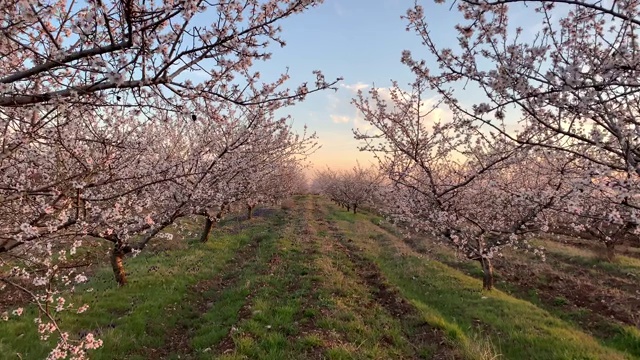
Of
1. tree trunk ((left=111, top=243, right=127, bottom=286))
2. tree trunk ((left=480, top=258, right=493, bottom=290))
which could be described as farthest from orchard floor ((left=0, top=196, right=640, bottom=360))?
tree trunk ((left=480, top=258, right=493, bottom=290))

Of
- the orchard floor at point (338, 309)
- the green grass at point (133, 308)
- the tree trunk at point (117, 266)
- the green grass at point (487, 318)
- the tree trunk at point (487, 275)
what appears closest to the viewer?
the green grass at point (133, 308)

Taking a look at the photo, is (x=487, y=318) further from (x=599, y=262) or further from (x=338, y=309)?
(x=599, y=262)

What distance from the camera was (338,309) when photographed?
9805 mm

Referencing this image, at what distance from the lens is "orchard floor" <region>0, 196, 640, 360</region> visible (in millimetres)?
8062

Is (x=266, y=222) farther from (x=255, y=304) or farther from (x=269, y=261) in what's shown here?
(x=255, y=304)

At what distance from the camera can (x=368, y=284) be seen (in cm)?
1381

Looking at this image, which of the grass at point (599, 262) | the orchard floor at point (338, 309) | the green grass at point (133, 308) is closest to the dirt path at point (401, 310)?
the orchard floor at point (338, 309)

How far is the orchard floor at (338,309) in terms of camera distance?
8.06m

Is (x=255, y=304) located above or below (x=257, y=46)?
below

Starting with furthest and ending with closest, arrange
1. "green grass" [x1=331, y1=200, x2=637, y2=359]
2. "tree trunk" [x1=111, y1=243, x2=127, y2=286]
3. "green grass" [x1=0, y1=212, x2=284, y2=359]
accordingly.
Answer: "tree trunk" [x1=111, y1=243, x2=127, y2=286], "green grass" [x1=331, y1=200, x2=637, y2=359], "green grass" [x1=0, y1=212, x2=284, y2=359]

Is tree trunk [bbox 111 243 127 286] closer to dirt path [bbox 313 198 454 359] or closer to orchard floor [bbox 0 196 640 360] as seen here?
orchard floor [bbox 0 196 640 360]

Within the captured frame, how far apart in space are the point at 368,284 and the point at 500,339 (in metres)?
5.20

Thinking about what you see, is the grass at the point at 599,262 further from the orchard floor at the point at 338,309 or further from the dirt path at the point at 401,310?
the dirt path at the point at 401,310

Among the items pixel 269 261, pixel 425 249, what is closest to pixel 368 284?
pixel 269 261
